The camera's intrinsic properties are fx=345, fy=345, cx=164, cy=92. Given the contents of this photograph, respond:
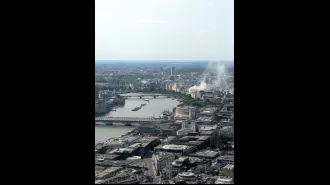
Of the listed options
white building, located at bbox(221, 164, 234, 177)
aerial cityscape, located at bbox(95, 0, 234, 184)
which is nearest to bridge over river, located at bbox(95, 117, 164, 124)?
aerial cityscape, located at bbox(95, 0, 234, 184)

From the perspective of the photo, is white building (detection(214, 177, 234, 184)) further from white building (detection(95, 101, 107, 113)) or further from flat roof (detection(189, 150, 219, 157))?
white building (detection(95, 101, 107, 113))

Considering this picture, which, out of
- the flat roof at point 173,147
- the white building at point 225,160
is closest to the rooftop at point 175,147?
the flat roof at point 173,147

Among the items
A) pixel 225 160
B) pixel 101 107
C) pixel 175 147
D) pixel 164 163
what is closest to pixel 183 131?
pixel 175 147

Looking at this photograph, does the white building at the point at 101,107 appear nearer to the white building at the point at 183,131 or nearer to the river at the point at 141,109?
the river at the point at 141,109

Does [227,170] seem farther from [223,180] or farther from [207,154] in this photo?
[207,154]

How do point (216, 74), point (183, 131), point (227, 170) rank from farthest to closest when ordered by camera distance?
point (183, 131)
point (216, 74)
point (227, 170)

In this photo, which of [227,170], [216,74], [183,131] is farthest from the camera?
[183,131]
